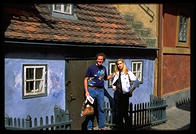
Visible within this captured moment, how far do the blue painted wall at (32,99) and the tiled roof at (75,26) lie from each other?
2.22ft

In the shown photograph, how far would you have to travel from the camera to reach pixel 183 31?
13.5 meters

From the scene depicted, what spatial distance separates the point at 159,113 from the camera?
353 inches

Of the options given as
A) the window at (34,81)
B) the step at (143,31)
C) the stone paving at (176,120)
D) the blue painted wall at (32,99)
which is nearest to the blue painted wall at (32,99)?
the blue painted wall at (32,99)

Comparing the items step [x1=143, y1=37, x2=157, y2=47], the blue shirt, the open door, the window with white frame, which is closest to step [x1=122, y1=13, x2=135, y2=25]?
step [x1=143, y1=37, x2=157, y2=47]

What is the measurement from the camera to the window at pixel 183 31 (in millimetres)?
13070

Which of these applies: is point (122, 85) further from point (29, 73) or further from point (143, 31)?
point (143, 31)

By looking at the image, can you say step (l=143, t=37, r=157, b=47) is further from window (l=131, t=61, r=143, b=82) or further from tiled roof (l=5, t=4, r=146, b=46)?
window (l=131, t=61, r=143, b=82)

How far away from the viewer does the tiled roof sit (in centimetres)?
692

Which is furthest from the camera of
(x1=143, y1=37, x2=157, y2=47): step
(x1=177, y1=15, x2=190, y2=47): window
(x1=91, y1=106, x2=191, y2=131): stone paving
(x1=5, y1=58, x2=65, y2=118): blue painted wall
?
(x1=177, y1=15, x2=190, y2=47): window

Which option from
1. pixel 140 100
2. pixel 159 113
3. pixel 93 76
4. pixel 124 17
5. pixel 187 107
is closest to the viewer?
pixel 93 76

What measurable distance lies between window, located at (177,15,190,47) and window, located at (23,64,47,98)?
8142 millimetres

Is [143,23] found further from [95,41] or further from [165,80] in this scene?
[95,41]

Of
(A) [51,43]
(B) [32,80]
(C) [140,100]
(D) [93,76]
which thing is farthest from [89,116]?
(C) [140,100]
